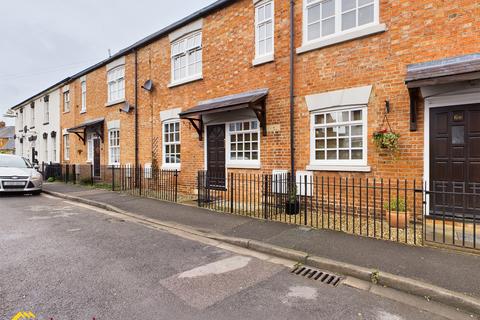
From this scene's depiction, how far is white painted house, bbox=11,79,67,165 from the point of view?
64.1 feet

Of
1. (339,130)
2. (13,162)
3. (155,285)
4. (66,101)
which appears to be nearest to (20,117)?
(66,101)

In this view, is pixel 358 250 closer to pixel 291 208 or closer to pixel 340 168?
pixel 291 208

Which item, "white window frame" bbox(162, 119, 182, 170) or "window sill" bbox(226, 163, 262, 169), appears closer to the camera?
"window sill" bbox(226, 163, 262, 169)

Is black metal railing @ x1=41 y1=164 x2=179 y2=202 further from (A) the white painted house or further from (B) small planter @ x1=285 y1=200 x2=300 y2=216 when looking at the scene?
(B) small planter @ x1=285 y1=200 x2=300 y2=216

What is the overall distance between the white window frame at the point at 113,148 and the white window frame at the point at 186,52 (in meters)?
4.98

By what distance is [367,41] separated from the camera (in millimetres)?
6672

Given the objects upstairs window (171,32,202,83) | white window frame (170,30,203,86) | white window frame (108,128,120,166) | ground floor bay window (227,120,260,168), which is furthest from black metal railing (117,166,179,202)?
upstairs window (171,32,202,83)

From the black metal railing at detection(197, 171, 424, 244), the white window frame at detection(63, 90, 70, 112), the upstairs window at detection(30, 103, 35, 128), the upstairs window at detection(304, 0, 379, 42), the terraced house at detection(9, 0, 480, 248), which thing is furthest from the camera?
the upstairs window at detection(30, 103, 35, 128)

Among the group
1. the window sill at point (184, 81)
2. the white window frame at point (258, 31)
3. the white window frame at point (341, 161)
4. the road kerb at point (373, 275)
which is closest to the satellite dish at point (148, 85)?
the window sill at point (184, 81)

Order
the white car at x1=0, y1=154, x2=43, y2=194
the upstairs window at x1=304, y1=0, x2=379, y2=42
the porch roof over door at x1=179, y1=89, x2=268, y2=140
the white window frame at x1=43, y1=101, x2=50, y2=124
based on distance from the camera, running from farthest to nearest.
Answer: the white window frame at x1=43, y1=101, x2=50, y2=124, the white car at x1=0, y1=154, x2=43, y2=194, the porch roof over door at x1=179, y1=89, x2=268, y2=140, the upstairs window at x1=304, y1=0, x2=379, y2=42

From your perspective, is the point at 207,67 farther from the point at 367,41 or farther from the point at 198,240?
the point at 198,240

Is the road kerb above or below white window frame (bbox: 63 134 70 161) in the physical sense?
below

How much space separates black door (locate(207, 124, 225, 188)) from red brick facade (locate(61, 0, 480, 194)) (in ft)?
1.11

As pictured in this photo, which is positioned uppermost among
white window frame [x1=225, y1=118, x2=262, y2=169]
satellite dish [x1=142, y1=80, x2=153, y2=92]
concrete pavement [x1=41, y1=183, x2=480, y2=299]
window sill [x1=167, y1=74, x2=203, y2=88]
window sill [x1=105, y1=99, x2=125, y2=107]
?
satellite dish [x1=142, y1=80, x2=153, y2=92]
